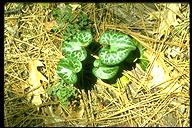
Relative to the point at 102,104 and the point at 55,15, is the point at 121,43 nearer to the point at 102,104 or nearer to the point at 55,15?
the point at 102,104

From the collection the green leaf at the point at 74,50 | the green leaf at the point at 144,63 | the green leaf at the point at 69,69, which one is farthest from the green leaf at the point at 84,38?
the green leaf at the point at 144,63

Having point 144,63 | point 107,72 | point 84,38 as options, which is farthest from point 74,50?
point 144,63

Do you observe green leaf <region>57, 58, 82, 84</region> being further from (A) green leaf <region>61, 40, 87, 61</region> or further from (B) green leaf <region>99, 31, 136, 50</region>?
(B) green leaf <region>99, 31, 136, 50</region>

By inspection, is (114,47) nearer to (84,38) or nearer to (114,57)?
(114,57)

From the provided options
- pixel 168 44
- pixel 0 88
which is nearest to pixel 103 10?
pixel 168 44

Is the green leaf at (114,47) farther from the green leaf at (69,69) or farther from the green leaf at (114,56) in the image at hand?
the green leaf at (69,69)

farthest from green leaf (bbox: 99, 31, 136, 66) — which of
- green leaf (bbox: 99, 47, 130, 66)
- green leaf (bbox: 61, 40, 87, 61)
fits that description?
green leaf (bbox: 61, 40, 87, 61)
